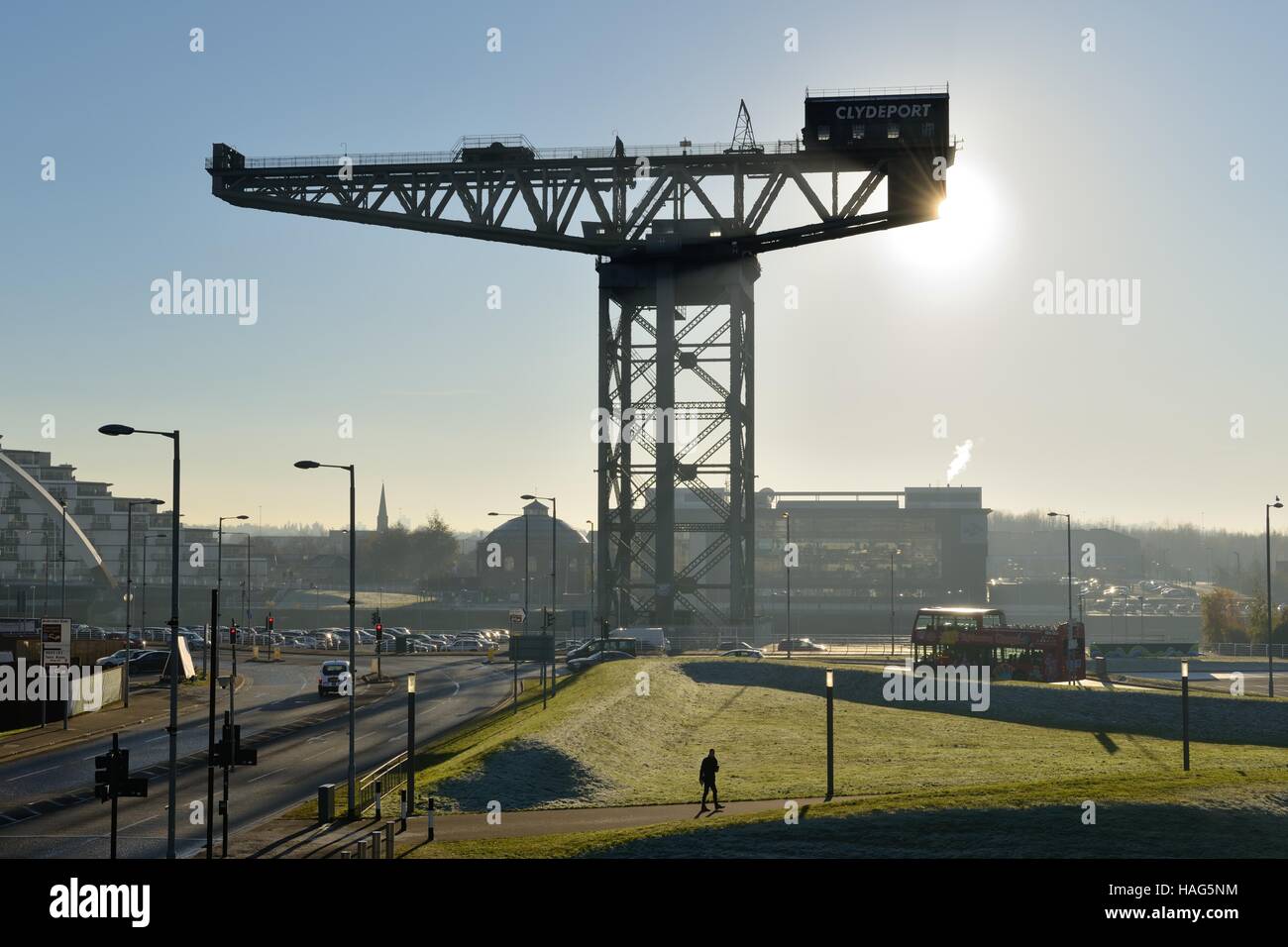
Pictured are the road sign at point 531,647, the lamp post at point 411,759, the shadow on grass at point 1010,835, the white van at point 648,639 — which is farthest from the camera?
the white van at point 648,639

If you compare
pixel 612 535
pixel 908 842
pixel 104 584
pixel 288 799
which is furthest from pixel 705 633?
pixel 104 584

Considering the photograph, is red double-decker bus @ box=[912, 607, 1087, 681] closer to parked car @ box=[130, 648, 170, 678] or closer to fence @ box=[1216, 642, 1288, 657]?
fence @ box=[1216, 642, 1288, 657]

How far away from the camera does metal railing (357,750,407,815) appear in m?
37.8

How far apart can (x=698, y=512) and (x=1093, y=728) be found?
13720cm

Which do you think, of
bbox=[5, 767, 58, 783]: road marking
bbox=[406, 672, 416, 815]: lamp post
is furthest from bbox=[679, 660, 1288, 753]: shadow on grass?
bbox=[5, 767, 58, 783]: road marking

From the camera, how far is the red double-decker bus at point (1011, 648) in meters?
73.0

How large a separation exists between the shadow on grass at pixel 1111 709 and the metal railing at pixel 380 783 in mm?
28981

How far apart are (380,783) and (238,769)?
13.1m

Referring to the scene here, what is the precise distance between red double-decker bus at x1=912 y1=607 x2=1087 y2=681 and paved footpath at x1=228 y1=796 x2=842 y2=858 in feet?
132

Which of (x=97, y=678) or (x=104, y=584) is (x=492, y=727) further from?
(x=104, y=584)

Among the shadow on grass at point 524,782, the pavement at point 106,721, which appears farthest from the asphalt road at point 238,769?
the shadow on grass at point 524,782

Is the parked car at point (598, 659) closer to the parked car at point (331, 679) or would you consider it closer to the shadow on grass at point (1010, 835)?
the parked car at point (331, 679)
